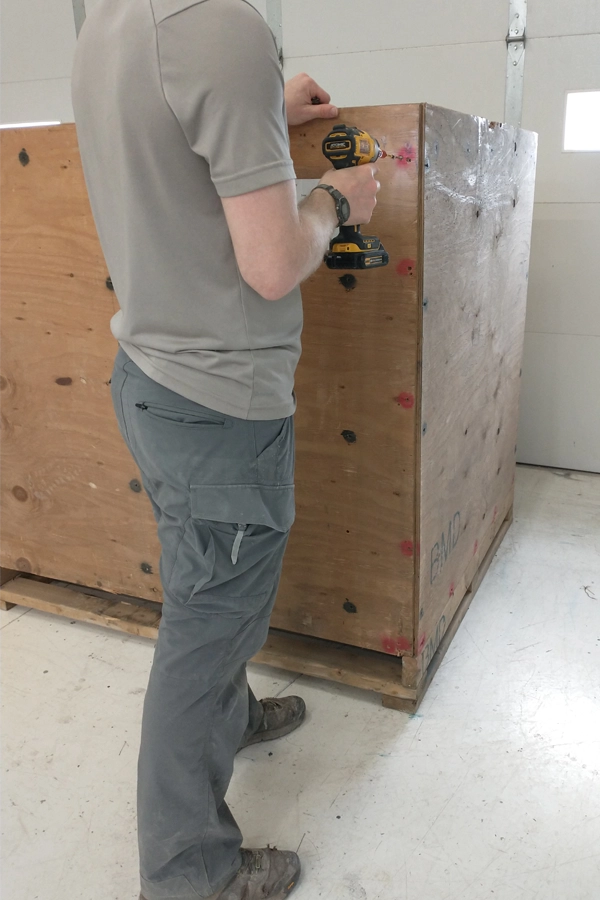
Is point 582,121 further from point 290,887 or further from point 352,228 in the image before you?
point 290,887

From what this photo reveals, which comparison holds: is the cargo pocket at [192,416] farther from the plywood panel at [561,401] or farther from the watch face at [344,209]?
the plywood panel at [561,401]

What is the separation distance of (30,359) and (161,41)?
1206mm

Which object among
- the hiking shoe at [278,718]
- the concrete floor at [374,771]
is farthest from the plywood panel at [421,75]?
the hiking shoe at [278,718]

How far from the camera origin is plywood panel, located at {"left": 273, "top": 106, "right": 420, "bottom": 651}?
4.75ft

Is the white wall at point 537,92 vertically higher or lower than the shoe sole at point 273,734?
higher

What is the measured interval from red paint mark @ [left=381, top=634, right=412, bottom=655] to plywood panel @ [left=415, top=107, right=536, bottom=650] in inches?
1.3

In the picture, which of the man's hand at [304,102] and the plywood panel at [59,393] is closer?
the man's hand at [304,102]

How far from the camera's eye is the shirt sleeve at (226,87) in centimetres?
91

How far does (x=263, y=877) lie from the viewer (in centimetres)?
133

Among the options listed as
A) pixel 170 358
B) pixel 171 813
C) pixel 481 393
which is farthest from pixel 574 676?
pixel 170 358

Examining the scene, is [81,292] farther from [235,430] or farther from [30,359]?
[235,430]

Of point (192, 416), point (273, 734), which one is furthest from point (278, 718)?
point (192, 416)

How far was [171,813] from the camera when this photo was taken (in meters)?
1.24

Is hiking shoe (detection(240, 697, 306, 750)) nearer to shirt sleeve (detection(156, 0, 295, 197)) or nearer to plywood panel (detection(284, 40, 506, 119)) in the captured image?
shirt sleeve (detection(156, 0, 295, 197))
